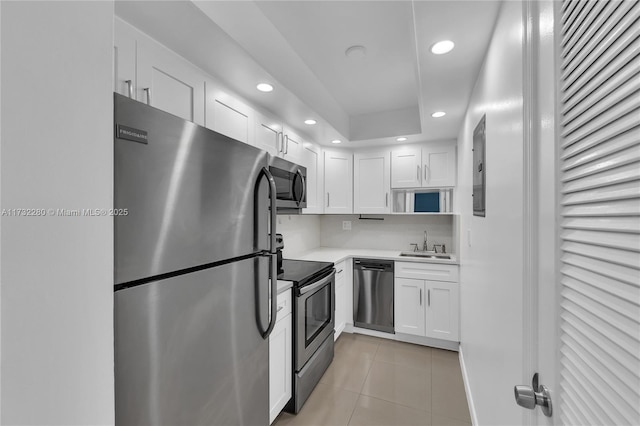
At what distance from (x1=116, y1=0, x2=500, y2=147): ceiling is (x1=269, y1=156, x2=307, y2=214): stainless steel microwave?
48 centimetres

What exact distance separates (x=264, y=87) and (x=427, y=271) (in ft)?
7.57

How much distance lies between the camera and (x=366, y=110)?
121 inches

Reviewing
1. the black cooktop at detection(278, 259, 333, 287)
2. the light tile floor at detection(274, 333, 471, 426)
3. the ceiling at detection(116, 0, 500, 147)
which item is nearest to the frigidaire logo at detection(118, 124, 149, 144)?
the ceiling at detection(116, 0, 500, 147)

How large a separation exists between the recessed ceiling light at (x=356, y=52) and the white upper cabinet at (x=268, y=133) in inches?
29.9

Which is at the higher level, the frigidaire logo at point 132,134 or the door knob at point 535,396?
the frigidaire logo at point 132,134

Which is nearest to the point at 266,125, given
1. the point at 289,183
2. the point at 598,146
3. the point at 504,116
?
the point at 289,183

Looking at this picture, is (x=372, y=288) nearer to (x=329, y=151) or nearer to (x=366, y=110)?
(x=329, y=151)

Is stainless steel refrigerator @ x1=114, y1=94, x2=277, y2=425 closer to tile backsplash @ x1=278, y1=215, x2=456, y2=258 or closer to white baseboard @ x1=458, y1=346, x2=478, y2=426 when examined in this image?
white baseboard @ x1=458, y1=346, x2=478, y2=426

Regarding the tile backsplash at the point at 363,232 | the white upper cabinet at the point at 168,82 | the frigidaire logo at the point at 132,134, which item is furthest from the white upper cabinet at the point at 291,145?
the frigidaire logo at the point at 132,134

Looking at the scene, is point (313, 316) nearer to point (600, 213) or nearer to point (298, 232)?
point (298, 232)

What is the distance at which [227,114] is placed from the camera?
177 cm

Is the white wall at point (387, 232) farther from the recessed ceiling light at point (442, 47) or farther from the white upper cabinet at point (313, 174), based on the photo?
the recessed ceiling light at point (442, 47)

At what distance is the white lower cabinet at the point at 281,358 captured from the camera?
1.65 meters

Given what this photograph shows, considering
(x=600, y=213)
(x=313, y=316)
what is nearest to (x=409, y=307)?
(x=313, y=316)
